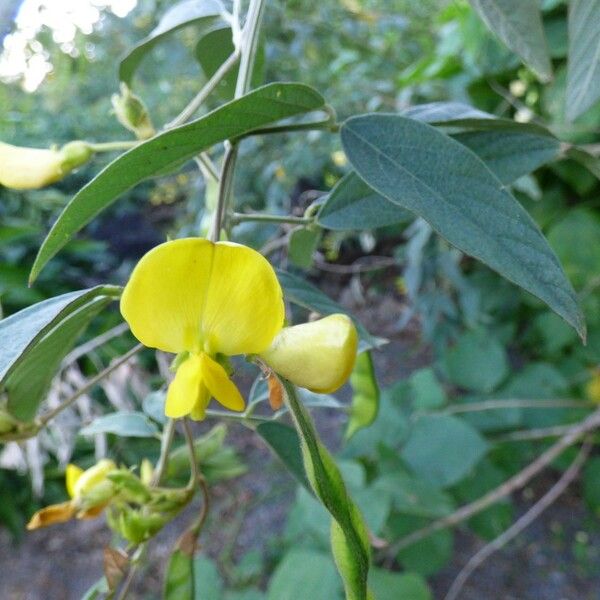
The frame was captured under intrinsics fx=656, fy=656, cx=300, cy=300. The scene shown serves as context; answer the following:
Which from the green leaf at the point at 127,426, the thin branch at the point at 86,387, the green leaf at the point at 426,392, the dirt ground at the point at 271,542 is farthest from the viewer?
the dirt ground at the point at 271,542

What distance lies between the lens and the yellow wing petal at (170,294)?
212 mm

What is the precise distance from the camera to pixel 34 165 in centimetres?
33

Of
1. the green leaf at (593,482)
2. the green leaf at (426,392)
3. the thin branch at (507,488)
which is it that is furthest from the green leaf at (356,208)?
the green leaf at (593,482)

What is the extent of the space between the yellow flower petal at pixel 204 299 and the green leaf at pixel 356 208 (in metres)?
0.11

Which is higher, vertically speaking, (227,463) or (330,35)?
(330,35)

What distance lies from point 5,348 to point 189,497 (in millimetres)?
157

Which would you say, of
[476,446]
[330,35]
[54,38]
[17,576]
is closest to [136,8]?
[54,38]

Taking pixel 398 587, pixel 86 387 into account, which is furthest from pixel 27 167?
pixel 398 587

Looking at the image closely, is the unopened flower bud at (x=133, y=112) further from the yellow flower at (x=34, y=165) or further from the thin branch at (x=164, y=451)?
the thin branch at (x=164, y=451)

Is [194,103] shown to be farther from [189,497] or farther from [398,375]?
[398,375]

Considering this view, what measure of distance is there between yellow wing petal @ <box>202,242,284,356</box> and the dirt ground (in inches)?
45.1

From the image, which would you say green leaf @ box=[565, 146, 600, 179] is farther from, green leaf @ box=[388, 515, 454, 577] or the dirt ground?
the dirt ground

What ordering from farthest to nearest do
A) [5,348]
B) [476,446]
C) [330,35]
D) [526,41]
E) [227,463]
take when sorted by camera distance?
[330,35] → [476,446] → [227,463] → [526,41] → [5,348]

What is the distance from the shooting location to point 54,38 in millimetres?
1617
